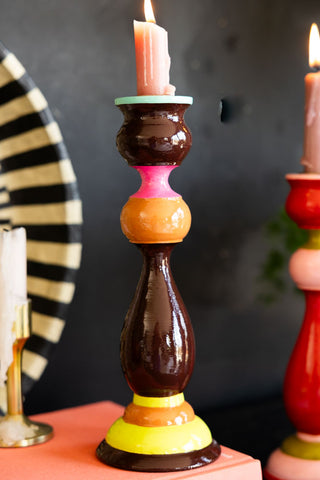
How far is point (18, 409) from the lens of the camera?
0.62m

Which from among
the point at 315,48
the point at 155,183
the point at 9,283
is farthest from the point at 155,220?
the point at 315,48

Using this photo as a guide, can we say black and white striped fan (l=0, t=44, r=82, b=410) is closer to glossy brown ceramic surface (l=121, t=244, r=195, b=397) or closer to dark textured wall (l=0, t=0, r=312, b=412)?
dark textured wall (l=0, t=0, r=312, b=412)

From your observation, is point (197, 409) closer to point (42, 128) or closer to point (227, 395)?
point (227, 395)

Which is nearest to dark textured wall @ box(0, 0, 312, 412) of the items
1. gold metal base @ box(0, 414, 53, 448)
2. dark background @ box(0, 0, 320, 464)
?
dark background @ box(0, 0, 320, 464)

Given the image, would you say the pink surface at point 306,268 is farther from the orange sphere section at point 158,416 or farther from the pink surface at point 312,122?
the orange sphere section at point 158,416

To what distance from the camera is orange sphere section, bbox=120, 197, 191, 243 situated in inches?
21.5

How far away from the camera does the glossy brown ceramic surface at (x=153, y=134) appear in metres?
0.54

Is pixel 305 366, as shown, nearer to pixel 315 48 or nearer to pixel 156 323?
pixel 156 323

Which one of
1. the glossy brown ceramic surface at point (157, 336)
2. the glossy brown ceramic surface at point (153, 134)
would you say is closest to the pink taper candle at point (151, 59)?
the glossy brown ceramic surface at point (153, 134)

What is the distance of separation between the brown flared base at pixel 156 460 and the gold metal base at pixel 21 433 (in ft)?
0.27

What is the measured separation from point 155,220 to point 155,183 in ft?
0.12

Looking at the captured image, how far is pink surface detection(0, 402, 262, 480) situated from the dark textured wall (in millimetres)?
159

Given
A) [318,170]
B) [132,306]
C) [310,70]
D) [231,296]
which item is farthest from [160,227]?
[310,70]

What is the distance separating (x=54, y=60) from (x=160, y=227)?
30cm
